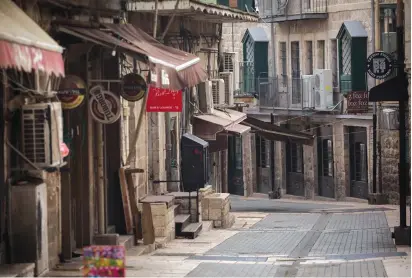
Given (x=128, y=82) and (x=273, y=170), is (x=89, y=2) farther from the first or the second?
(x=273, y=170)

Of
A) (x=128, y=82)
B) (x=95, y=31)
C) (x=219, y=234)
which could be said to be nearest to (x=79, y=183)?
(x=128, y=82)

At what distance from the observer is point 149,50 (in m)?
16.5

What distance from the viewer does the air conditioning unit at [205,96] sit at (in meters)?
30.6

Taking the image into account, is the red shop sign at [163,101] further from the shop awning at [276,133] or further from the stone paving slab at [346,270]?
the shop awning at [276,133]

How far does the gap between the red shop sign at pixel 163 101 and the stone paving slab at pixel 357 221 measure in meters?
5.68

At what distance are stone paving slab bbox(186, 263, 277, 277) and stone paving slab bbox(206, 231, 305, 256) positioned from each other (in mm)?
2171

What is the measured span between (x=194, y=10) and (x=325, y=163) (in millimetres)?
18753

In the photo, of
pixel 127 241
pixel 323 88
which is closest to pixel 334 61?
pixel 323 88

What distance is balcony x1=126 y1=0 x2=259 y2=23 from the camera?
23312 millimetres

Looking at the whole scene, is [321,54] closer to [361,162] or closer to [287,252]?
[361,162]

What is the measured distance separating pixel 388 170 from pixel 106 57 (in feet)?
A: 65.6

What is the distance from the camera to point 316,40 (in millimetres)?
44312

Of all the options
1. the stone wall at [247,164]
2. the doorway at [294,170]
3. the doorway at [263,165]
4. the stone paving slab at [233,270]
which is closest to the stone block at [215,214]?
the stone paving slab at [233,270]

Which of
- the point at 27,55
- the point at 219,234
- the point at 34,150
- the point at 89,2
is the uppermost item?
the point at 89,2
